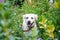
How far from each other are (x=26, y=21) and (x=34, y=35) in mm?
3530

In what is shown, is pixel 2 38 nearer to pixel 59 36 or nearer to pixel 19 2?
pixel 59 36

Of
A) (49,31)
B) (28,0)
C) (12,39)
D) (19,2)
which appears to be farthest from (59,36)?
(19,2)

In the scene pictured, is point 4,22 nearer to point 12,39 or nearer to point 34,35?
point 12,39

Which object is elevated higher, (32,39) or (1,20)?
(1,20)

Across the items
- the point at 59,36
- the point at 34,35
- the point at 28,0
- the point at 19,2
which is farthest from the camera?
the point at 19,2

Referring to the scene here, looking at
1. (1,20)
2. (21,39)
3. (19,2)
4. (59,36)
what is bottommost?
(19,2)

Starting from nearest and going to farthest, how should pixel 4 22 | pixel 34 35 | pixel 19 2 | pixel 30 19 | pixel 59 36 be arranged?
pixel 4 22 < pixel 34 35 < pixel 59 36 < pixel 30 19 < pixel 19 2

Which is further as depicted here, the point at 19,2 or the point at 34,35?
the point at 19,2

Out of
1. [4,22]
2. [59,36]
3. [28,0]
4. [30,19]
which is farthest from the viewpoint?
[28,0]

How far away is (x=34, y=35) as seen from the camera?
1.61 m

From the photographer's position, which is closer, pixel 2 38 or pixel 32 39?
pixel 2 38

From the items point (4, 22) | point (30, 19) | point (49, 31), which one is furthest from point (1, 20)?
point (30, 19)

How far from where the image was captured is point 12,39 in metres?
1.50

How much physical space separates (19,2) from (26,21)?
123 inches
